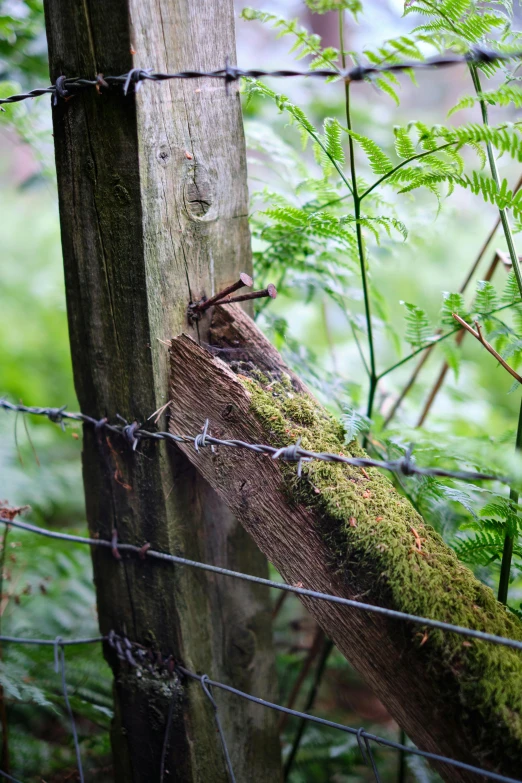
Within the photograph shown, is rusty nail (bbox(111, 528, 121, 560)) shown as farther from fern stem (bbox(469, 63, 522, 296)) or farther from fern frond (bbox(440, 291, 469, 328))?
fern stem (bbox(469, 63, 522, 296))

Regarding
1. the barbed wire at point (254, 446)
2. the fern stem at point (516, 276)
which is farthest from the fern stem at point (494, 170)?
the barbed wire at point (254, 446)

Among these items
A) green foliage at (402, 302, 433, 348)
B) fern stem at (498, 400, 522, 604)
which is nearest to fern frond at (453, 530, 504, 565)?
Result: fern stem at (498, 400, 522, 604)

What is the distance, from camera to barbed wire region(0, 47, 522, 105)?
0.97 m

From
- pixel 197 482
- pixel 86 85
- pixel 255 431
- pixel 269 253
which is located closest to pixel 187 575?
pixel 197 482

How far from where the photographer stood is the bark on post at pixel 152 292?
1.26 meters

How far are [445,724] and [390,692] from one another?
0.13 meters

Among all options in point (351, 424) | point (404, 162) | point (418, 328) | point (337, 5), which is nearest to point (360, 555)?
point (351, 424)

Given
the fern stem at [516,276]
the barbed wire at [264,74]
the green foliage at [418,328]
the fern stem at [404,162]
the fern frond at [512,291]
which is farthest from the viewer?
the green foliage at [418,328]

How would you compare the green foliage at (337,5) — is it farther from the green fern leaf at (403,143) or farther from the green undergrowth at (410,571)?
the green undergrowth at (410,571)

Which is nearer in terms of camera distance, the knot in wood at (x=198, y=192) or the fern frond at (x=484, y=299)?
the knot in wood at (x=198, y=192)

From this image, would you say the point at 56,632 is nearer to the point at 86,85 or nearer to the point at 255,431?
the point at 255,431

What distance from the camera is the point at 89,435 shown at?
152 cm

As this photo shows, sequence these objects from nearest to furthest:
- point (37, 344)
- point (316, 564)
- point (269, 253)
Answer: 1. point (316, 564)
2. point (269, 253)
3. point (37, 344)

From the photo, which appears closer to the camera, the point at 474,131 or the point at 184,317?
the point at 474,131
